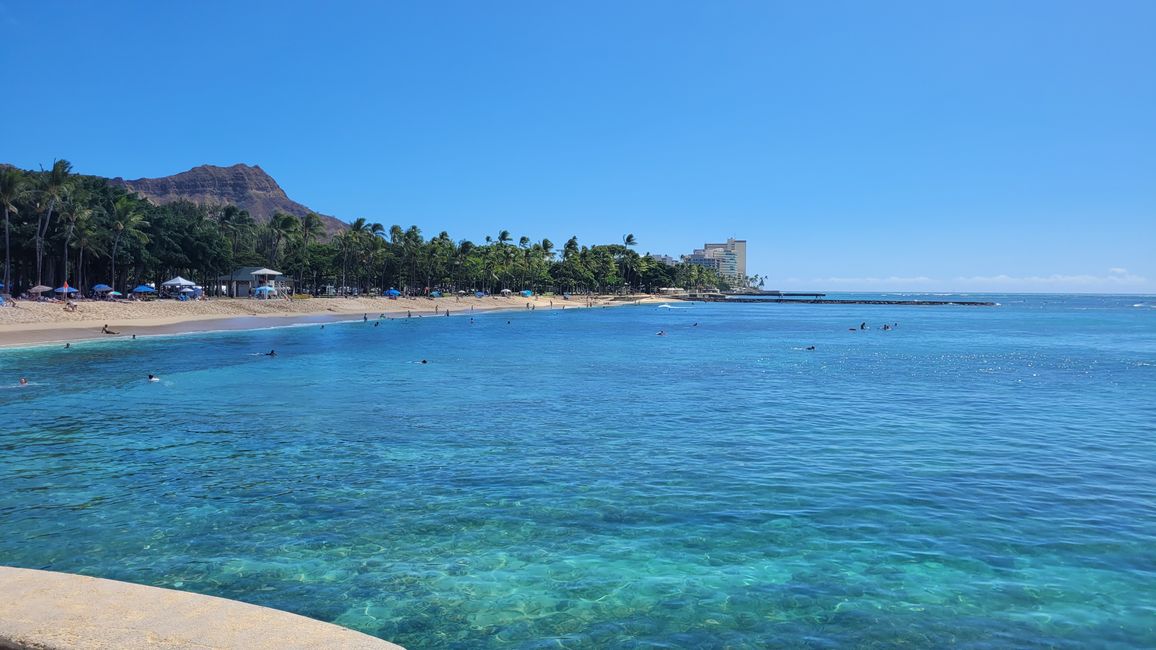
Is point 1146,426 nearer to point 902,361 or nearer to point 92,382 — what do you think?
point 902,361

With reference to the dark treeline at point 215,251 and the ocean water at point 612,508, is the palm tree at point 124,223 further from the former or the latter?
the ocean water at point 612,508

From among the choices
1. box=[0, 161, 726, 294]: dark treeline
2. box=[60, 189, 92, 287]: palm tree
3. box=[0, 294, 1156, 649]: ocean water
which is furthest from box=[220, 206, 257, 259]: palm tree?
box=[0, 294, 1156, 649]: ocean water

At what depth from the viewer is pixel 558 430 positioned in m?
19.8

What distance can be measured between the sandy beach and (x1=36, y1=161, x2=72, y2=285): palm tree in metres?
9.16

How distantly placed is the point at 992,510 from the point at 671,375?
22.8 meters

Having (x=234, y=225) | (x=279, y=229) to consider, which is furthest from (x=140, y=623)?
(x=279, y=229)

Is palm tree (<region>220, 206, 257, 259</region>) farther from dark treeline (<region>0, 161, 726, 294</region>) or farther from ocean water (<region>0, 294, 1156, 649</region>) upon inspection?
ocean water (<region>0, 294, 1156, 649</region>)

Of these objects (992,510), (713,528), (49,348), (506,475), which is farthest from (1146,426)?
(49,348)

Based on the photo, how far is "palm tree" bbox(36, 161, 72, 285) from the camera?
62.8m

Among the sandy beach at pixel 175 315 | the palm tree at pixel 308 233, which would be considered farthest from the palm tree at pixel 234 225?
the sandy beach at pixel 175 315

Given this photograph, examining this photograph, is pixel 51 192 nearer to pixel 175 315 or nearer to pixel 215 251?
pixel 175 315

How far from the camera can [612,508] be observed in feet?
40.1

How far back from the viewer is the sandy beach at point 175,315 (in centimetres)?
5053

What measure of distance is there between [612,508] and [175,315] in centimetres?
7023
